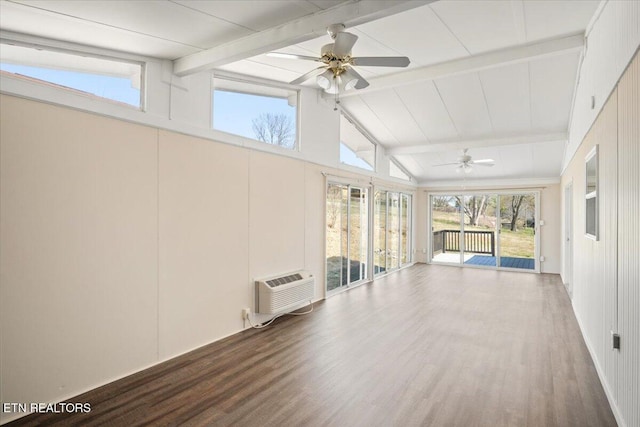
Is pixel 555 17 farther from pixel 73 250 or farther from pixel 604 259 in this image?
pixel 73 250

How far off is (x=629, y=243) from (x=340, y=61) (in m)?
2.45

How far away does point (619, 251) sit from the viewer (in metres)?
2.32

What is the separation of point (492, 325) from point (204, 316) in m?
3.52

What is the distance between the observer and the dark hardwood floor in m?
2.40

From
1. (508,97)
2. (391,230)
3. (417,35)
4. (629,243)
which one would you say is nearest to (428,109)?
(508,97)

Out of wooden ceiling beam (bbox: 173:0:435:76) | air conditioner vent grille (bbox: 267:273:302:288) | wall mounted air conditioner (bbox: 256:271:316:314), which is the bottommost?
wall mounted air conditioner (bbox: 256:271:316:314)

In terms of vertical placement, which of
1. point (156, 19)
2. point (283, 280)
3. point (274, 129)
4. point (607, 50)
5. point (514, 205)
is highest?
point (156, 19)

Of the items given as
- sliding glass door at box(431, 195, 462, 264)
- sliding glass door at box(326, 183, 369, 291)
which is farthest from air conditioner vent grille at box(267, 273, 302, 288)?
sliding glass door at box(431, 195, 462, 264)

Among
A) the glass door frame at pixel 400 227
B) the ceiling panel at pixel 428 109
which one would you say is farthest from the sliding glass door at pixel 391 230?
the ceiling panel at pixel 428 109

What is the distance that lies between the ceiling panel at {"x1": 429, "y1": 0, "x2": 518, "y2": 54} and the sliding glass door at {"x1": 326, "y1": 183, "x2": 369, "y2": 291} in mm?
3015

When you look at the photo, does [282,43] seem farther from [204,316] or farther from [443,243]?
[443,243]

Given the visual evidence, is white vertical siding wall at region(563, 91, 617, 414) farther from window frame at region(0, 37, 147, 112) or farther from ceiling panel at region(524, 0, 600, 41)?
window frame at region(0, 37, 147, 112)

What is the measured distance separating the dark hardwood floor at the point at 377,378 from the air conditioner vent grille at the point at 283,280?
1.61 feet

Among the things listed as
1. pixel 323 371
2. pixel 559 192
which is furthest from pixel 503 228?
pixel 323 371
